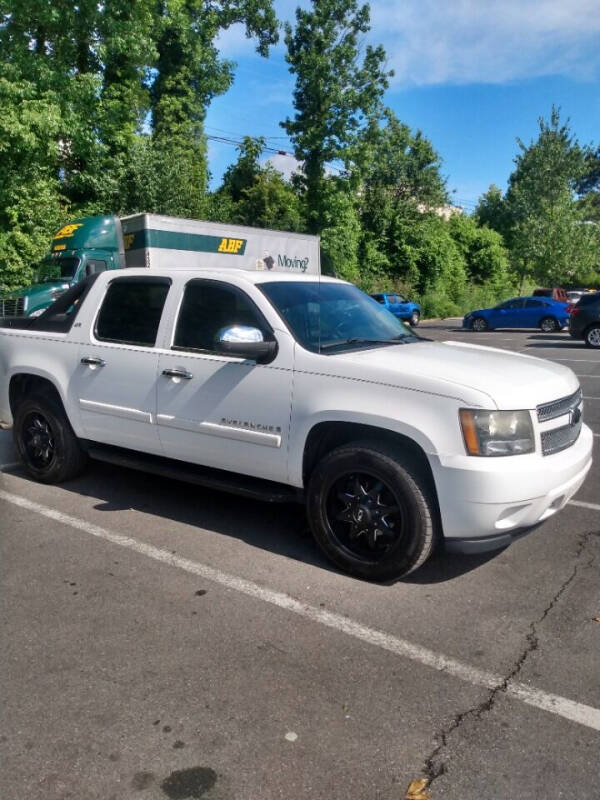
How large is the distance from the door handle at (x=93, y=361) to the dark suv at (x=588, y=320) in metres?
17.3

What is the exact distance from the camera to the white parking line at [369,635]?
9.52ft

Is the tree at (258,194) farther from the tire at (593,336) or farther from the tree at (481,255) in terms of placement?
the tire at (593,336)

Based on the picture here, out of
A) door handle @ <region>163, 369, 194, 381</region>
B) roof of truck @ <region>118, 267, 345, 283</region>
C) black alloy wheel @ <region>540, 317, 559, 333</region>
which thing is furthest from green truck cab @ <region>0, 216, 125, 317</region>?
black alloy wheel @ <region>540, 317, 559, 333</region>

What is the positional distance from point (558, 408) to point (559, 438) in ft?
0.56

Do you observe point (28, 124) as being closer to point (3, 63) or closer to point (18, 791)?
point (3, 63)

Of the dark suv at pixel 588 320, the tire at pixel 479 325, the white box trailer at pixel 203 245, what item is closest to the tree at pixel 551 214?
the tire at pixel 479 325

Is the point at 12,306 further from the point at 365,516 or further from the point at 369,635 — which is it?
the point at 369,635

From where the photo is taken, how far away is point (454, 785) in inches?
96.9

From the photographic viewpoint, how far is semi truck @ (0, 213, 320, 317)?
15438 mm

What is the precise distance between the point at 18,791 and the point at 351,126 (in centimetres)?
3603

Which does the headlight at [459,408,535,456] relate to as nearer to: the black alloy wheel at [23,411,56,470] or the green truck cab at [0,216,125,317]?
the black alloy wheel at [23,411,56,470]

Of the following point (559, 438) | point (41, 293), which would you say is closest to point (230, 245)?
point (41, 293)

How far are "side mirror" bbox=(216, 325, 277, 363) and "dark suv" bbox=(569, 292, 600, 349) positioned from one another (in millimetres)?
17378

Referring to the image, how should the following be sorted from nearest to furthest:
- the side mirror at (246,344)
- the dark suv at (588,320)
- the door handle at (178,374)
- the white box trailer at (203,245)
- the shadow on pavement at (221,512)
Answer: the side mirror at (246,344)
the shadow on pavement at (221,512)
the door handle at (178,374)
the white box trailer at (203,245)
the dark suv at (588,320)
